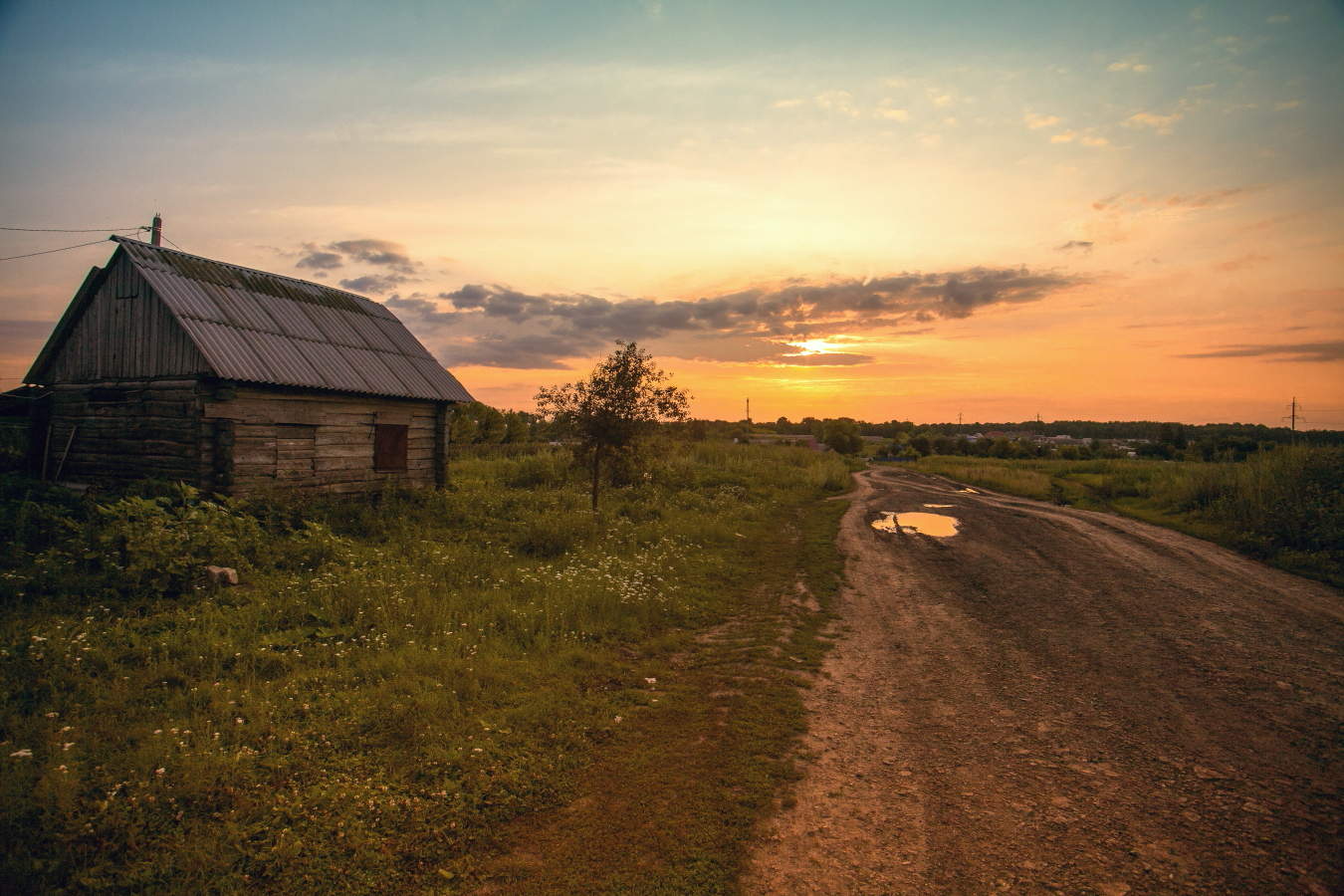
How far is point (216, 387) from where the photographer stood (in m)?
12.7

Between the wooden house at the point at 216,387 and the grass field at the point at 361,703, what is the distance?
1.76m

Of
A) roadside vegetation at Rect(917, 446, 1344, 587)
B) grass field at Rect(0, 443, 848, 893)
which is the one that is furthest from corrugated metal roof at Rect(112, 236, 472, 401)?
roadside vegetation at Rect(917, 446, 1344, 587)

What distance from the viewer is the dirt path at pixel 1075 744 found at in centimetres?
400

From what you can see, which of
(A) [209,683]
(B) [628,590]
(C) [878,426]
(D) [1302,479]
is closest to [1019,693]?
(B) [628,590]

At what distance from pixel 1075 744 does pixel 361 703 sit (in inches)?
274

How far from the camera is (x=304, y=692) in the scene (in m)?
6.09

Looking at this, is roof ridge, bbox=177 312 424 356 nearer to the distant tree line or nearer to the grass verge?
the distant tree line

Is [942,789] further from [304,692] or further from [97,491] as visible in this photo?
[97,491]

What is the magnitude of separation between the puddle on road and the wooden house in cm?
1435

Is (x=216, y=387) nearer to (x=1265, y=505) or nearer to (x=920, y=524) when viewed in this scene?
(x=920, y=524)

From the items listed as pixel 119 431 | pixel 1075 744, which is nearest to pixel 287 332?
pixel 119 431

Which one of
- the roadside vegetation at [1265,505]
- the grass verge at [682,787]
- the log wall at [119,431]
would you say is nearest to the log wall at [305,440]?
the log wall at [119,431]

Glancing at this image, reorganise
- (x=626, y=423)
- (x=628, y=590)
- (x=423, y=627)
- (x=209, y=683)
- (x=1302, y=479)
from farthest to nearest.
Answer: (x=626, y=423) → (x=1302, y=479) → (x=628, y=590) → (x=423, y=627) → (x=209, y=683)

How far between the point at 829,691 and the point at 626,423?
11.2 meters
